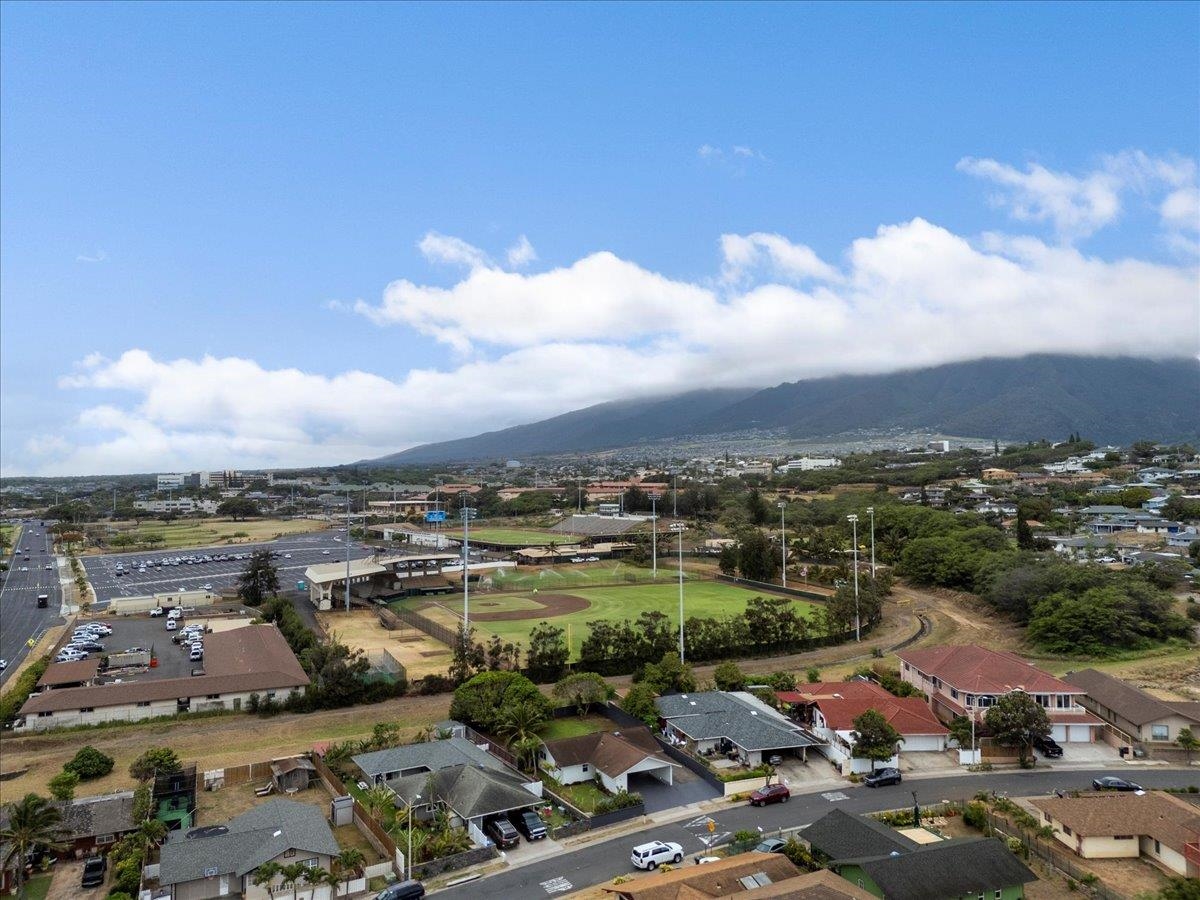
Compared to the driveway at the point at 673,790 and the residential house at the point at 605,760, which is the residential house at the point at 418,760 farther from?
the driveway at the point at 673,790

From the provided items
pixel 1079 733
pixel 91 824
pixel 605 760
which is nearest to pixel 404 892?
pixel 605 760

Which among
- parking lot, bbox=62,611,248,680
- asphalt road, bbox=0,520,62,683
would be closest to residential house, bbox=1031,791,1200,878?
parking lot, bbox=62,611,248,680

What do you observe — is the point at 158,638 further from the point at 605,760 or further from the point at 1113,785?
the point at 1113,785

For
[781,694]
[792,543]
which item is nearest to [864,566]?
[792,543]

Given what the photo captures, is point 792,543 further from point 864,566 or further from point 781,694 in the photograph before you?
point 781,694

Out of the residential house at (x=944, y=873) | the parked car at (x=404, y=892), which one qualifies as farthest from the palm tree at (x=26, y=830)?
the residential house at (x=944, y=873)

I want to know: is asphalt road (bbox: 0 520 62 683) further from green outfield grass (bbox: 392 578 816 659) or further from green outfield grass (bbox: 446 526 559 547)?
green outfield grass (bbox: 446 526 559 547)
